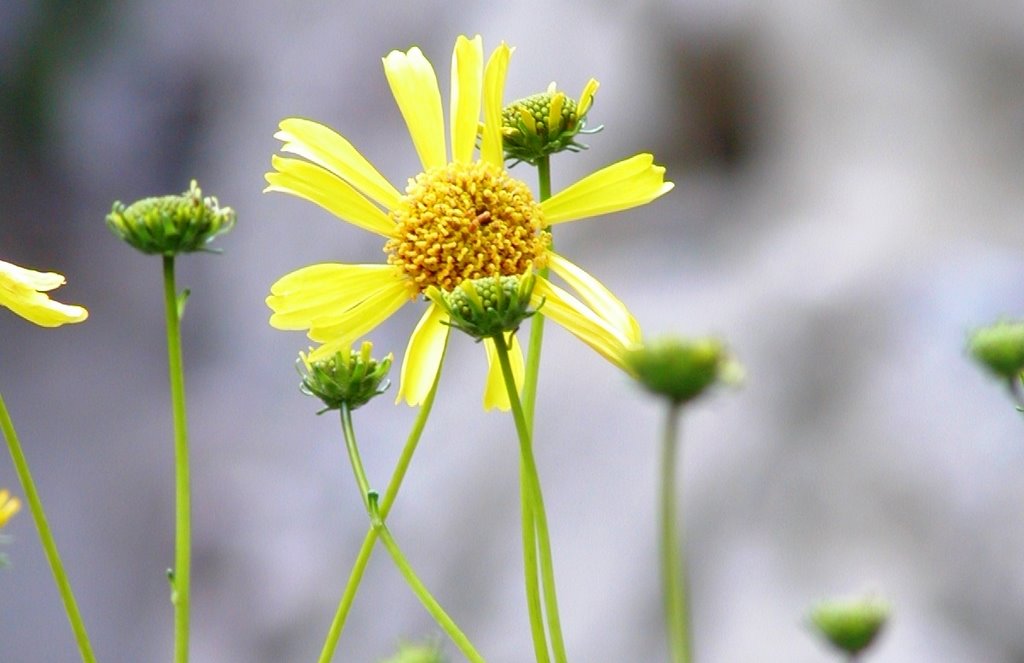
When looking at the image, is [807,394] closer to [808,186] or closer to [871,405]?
[871,405]

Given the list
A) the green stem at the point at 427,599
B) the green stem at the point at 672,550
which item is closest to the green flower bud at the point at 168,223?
the green stem at the point at 427,599

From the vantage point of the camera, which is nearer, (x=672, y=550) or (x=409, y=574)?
(x=672, y=550)

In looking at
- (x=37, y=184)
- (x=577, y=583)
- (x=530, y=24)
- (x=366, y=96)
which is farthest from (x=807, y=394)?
(x=37, y=184)

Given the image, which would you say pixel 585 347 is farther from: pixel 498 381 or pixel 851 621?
pixel 851 621

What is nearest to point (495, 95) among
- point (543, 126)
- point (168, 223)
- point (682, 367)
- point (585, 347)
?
point (543, 126)

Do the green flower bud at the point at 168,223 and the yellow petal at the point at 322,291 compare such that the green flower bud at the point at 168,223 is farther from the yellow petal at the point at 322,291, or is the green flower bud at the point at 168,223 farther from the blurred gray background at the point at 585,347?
the blurred gray background at the point at 585,347
